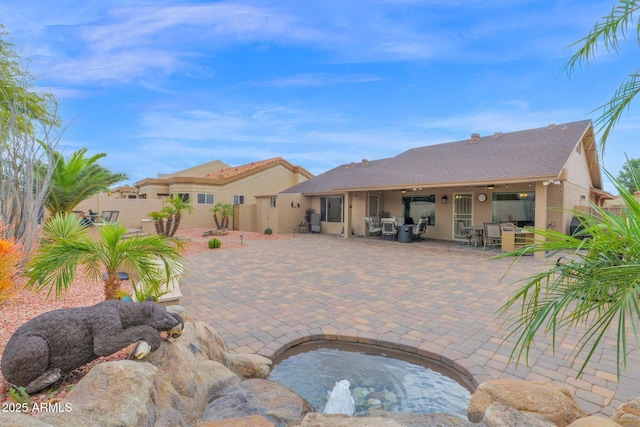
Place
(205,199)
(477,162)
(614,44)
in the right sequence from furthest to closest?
1. (205,199)
2. (477,162)
3. (614,44)

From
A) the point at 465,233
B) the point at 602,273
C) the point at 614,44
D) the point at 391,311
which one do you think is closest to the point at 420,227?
the point at 465,233

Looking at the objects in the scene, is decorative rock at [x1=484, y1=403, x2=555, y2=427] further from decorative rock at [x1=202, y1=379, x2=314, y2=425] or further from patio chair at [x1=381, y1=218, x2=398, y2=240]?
patio chair at [x1=381, y1=218, x2=398, y2=240]

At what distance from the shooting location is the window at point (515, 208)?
11.8 metres

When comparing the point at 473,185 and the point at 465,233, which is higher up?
the point at 473,185

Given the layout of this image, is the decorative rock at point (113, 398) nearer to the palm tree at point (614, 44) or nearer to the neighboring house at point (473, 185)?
the palm tree at point (614, 44)

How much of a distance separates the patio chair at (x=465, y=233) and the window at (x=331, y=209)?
616 cm

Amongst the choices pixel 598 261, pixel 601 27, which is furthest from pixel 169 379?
pixel 601 27

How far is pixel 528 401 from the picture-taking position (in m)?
2.37

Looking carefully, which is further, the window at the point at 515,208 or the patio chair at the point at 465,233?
the patio chair at the point at 465,233

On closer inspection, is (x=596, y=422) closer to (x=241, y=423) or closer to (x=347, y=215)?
(x=241, y=423)

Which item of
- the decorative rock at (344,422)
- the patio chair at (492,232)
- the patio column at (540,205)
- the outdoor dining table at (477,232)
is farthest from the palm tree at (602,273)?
the outdoor dining table at (477,232)

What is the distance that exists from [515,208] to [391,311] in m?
10.1

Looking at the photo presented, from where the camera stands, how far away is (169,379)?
8.11ft

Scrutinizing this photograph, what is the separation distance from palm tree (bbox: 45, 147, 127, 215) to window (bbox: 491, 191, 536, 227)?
14.2m
